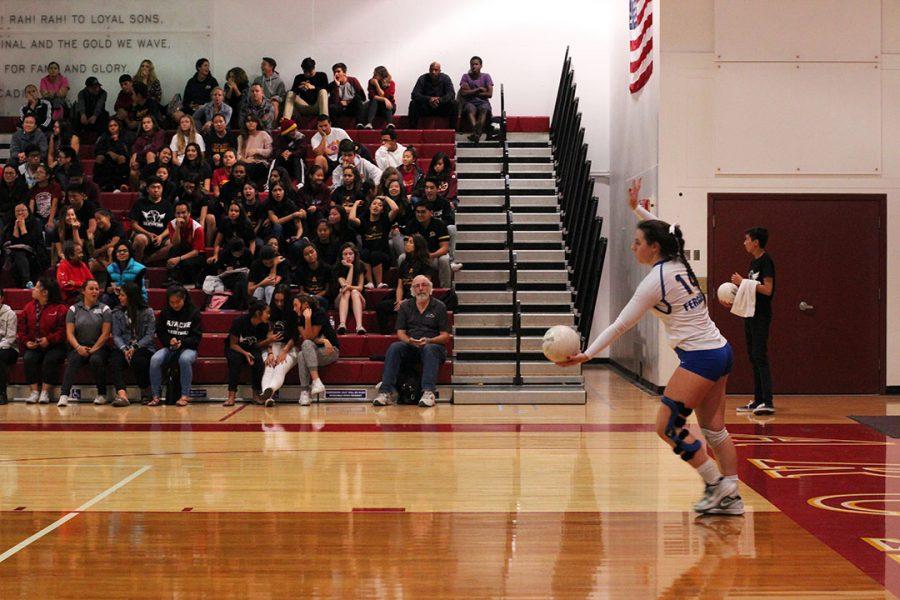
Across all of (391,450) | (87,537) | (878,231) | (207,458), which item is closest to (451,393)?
(391,450)

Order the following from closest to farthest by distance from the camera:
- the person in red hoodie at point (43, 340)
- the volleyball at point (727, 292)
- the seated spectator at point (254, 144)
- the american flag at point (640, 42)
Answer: the volleyball at point (727, 292), the person in red hoodie at point (43, 340), the american flag at point (640, 42), the seated spectator at point (254, 144)

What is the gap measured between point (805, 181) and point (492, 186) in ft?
14.9

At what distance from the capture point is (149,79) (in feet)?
53.1

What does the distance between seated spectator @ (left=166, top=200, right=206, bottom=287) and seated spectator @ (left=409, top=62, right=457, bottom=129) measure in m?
4.38

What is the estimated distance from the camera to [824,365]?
11.8 meters

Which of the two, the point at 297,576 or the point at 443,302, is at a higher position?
the point at 443,302

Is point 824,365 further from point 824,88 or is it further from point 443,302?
point 443,302

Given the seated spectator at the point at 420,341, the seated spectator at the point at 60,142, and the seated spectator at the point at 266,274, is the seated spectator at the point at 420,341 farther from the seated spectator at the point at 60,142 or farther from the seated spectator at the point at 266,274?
the seated spectator at the point at 60,142

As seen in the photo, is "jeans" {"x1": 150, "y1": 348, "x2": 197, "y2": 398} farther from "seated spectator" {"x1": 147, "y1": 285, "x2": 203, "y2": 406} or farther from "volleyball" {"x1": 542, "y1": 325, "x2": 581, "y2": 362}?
"volleyball" {"x1": 542, "y1": 325, "x2": 581, "y2": 362}

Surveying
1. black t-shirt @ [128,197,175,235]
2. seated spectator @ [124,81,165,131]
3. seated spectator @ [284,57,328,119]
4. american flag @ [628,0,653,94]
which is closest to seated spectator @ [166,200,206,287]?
black t-shirt @ [128,197,175,235]

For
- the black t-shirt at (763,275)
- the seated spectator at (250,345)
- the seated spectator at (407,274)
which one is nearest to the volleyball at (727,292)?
the black t-shirt at (763,275)

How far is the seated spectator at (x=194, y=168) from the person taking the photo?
13516mm

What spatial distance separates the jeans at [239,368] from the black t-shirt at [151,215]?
2.82 meters

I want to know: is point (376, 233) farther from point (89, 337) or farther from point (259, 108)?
point (259, 108)
